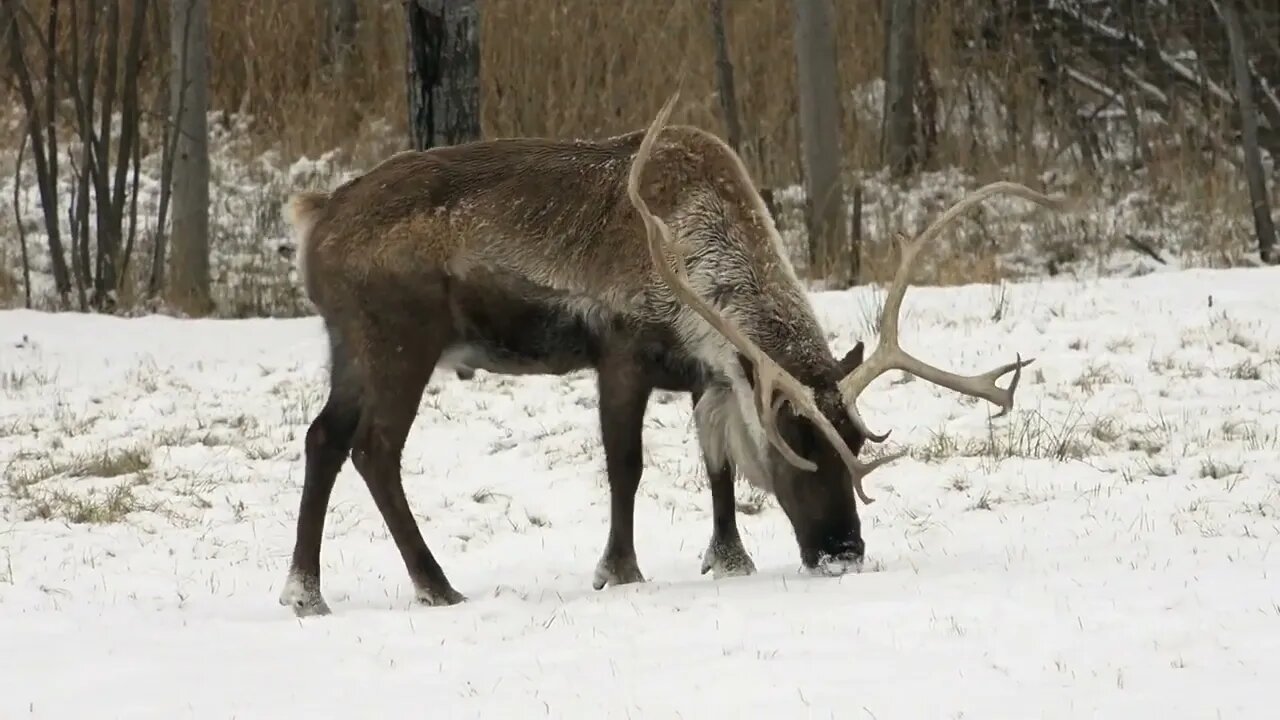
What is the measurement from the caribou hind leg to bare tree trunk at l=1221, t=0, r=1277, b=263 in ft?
26.1

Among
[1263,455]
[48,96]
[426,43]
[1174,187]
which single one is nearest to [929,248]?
[1174,187]

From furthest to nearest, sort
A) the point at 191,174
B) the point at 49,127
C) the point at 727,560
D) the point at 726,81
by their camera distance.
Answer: the point at 726,81 < the point at 191,174 < the point at 49,127 < the point at 727,560

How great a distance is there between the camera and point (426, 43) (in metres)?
10.0

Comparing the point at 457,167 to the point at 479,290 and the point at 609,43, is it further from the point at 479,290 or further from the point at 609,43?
the point at 609,43

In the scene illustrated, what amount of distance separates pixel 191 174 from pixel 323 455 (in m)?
6.79

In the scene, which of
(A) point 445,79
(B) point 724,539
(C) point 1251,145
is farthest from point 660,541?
(C) point 1251,145

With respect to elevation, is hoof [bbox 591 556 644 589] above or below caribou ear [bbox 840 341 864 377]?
below

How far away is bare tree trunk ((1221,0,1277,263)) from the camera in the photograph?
38.8 feet

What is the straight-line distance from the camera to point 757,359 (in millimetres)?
5637

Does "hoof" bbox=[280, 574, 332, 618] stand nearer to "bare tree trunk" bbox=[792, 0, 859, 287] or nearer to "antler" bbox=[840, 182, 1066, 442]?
"antler" bbox=[840, 182, 1066, 442]

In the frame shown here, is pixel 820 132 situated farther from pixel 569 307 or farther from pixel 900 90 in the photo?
pixel 569 307

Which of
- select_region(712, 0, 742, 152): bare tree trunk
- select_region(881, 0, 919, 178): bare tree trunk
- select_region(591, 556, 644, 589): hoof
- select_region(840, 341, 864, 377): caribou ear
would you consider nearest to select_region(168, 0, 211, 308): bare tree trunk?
select_region(712, 0, 742, 152): bare tree trunk

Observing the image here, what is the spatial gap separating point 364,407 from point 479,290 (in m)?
0.60

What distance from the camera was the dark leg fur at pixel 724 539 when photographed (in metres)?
6.19
